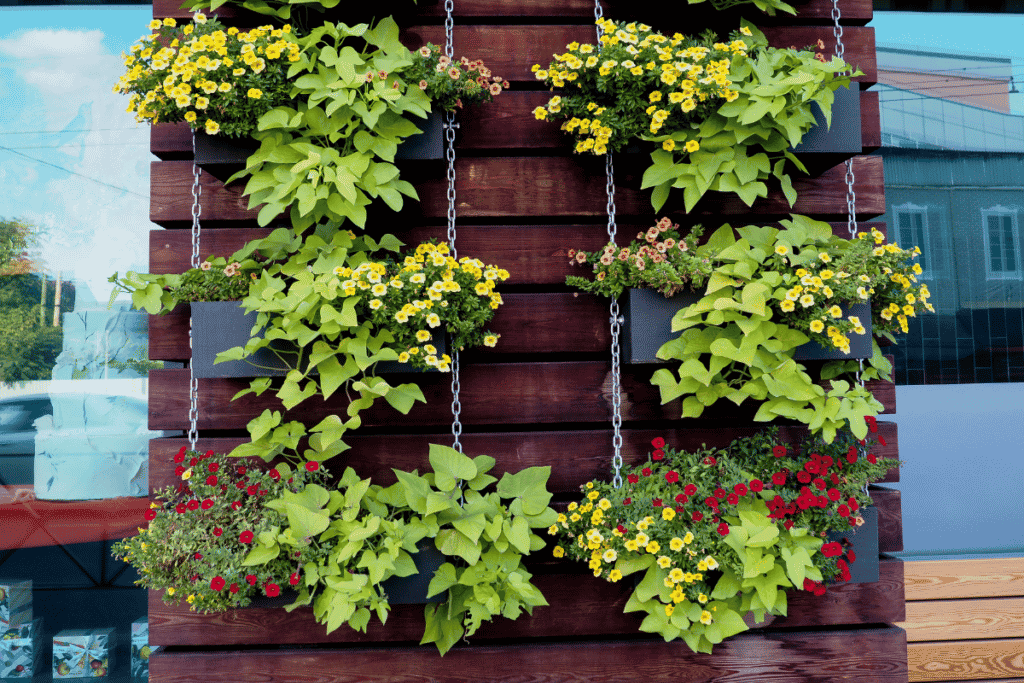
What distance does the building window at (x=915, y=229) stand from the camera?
10.8 ft

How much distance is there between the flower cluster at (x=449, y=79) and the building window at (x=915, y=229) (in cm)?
255

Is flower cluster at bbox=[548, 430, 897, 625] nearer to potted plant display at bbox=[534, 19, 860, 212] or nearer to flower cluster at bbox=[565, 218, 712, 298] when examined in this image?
flower cluster at bbox=[565, 218, 712, 298]

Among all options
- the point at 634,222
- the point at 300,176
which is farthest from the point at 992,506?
the point at 300,176

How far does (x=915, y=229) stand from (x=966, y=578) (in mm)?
1673

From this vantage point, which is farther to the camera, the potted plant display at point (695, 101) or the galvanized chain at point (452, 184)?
the galvanized chain at point (452, 184)

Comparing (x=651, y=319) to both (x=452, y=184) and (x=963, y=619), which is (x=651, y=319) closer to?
(x=452, y=184)

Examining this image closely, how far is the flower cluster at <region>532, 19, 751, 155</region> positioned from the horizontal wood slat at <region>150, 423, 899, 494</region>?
29.6 inches

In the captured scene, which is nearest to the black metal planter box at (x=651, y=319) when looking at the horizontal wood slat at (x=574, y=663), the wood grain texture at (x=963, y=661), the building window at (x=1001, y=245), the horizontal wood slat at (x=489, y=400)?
the horizontal wood slat at (x=489, y=400)

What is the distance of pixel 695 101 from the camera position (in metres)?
1.57

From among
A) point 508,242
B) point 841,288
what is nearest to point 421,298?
point 508,242

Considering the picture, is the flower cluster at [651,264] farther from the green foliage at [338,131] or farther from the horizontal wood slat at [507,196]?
the green foliage at [338,131]

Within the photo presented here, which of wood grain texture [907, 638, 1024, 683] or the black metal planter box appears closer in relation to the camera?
the black metal planter box

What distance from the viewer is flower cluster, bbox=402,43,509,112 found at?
5.22 ft

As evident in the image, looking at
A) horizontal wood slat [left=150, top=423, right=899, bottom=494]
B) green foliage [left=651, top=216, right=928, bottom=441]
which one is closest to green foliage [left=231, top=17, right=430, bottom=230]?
horizontal wood slat [left=150, top=423, right=899, bottom=494]
